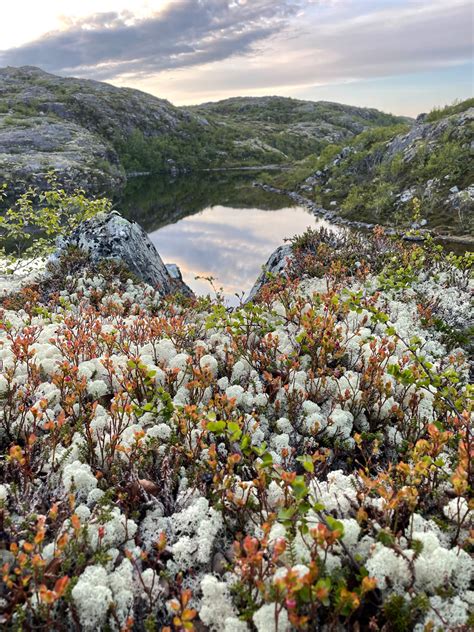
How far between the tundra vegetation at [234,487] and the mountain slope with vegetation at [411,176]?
34.0m

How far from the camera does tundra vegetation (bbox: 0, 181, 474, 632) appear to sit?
2711mm

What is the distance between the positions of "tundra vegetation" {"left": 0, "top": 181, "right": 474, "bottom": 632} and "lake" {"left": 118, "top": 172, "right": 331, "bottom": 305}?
16.4 metres

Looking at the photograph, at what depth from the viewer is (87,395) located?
5.34 meters

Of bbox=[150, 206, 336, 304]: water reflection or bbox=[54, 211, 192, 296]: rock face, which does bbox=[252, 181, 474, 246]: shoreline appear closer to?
bbox=[150, 206, 336, 304]: water reflection

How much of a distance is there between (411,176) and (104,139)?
3909 inches

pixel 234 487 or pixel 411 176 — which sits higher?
pixel 411 176

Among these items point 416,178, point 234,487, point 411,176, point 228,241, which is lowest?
point 228,241

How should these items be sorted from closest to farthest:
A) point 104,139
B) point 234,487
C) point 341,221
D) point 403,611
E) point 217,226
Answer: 1. point 403,611
2. point 234,487
3. point 217,226
4. point 341,221
5. point 104,139

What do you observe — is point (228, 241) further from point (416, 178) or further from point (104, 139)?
point (104, 139)

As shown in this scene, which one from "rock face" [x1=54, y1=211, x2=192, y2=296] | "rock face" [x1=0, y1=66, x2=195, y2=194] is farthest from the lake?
"rock face" [x1=0, y1=66, x2=195, y2=194]

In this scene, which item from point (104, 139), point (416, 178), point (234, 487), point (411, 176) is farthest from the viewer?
point (104, 139)

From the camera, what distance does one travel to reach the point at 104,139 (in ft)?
399

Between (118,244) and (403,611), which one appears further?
(118,244)

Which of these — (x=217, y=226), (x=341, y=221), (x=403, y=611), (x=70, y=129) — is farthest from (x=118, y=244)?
(x=70, y=129)
